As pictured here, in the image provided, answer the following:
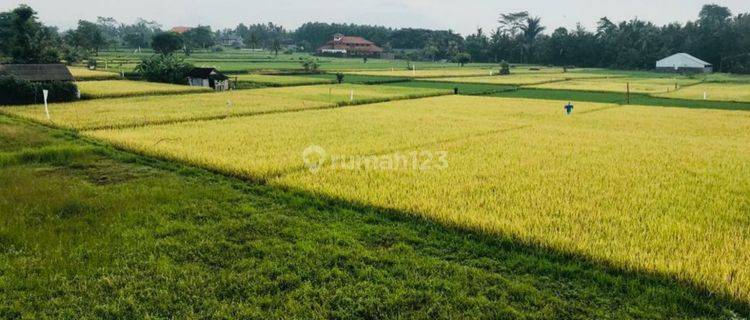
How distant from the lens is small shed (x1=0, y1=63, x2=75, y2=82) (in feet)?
93.0

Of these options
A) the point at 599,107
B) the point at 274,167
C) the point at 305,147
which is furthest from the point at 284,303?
the point at 599,107

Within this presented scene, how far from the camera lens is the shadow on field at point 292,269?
5484 millimetres

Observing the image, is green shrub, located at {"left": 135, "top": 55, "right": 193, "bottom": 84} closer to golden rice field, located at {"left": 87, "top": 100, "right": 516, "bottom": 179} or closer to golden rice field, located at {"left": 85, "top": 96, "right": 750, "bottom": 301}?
golden rice field, located at {"left": 87, "top": 100, "right": 516, "bottom": 179}

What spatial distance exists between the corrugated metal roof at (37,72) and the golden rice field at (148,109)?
399 cm

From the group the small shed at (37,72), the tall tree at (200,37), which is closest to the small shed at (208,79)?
the small shed at (37,72)

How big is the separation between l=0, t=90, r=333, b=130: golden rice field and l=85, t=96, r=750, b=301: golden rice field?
5.97ft

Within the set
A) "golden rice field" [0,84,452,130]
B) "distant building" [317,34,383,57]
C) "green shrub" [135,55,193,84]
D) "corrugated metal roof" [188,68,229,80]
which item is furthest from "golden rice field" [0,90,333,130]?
"distant building" [317,34,383,57]

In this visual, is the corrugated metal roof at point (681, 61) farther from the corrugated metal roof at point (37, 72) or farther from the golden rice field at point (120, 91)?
the corrugated metal roof at point (37, 72)

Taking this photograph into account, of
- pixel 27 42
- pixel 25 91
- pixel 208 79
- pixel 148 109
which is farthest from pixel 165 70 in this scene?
pixel 148 109

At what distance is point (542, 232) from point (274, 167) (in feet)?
20.5

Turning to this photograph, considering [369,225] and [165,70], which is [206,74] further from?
[369,225]

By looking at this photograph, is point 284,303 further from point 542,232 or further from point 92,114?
point 92,114

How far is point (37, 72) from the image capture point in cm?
2936

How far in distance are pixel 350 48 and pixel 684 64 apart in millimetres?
69543
